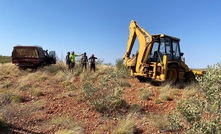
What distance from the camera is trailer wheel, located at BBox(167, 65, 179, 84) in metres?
13.6

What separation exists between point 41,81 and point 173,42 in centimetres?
782

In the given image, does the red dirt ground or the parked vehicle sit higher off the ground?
the parked vehicle

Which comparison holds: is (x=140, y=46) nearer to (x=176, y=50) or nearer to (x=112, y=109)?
(x=176, y=50)

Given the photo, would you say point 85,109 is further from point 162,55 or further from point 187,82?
point 187,82

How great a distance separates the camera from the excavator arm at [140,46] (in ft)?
43.8

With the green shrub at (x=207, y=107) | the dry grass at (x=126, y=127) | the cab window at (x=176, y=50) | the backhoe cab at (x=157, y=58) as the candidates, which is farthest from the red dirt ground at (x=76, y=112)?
the cab window at (x=176, y=50)

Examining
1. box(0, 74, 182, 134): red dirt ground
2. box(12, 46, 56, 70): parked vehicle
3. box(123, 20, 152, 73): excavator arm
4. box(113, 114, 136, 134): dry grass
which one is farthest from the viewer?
box(12, 46, 56, 70): parked vehicle

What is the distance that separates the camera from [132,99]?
10930 millimetres

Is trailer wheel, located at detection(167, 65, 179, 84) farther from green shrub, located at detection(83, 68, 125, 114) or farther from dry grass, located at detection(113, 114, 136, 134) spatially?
dry grass, located at detection(113, 114, 136, 134)

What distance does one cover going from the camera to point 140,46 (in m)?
13.7

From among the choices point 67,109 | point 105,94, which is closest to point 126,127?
point 67,109

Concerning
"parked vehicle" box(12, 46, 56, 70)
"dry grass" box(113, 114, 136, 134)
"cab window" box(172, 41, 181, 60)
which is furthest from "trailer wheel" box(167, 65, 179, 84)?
"parked vehicle" box(12, 46, 56, 70)

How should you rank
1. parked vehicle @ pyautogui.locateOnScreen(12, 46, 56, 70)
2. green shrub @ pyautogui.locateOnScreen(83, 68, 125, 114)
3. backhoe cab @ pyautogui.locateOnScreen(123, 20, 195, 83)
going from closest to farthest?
green shrub @ pyautogui.locateOnScreen(83, 68, 125, 114) < backhoe cab @ pyautogui.locateOnScreen(123, 20, 195, 83) < parked vehicle @ pyautogui.locateOnScreen(12, 46, 56, 70)

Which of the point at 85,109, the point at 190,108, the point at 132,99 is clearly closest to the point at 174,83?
the point at 132,99
